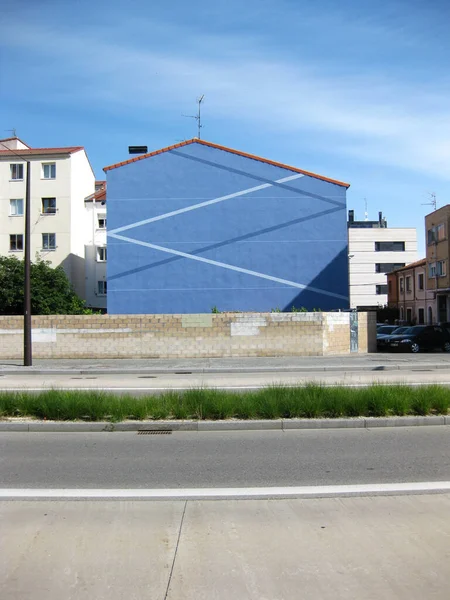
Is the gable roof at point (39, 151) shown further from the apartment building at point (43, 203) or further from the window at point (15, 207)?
the window at point (15, 207)

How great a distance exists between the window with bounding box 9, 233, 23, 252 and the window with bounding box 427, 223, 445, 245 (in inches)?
1179

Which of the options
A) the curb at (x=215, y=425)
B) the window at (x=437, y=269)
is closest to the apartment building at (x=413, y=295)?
the window at (x=437, y=269)

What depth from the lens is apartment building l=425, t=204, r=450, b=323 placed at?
1576 inches

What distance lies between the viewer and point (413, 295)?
5291 centimetres

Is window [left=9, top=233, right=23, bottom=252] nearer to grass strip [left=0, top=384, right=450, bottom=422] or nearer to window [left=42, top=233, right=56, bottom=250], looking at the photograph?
window [left=42, top=233, right=56, bottom=250]

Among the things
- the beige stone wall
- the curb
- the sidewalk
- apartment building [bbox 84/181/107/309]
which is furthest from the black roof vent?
the curb

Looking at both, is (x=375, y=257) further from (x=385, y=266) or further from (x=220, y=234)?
(x=220, y=234)

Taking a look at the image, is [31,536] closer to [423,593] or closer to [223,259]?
[423,593]

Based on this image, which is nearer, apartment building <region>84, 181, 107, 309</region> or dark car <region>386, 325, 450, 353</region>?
dark car <region>386, 325, 450, 353</region>

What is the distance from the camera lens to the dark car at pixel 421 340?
2834 centimetres

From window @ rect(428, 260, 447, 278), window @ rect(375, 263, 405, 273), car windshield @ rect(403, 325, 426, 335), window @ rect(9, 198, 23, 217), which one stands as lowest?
car windshield @ rect(403, 325, 426, 335)

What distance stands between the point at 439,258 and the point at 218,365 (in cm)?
2615

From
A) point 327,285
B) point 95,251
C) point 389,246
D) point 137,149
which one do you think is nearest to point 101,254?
point 95,251

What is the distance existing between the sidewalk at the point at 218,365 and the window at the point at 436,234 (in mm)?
19945
